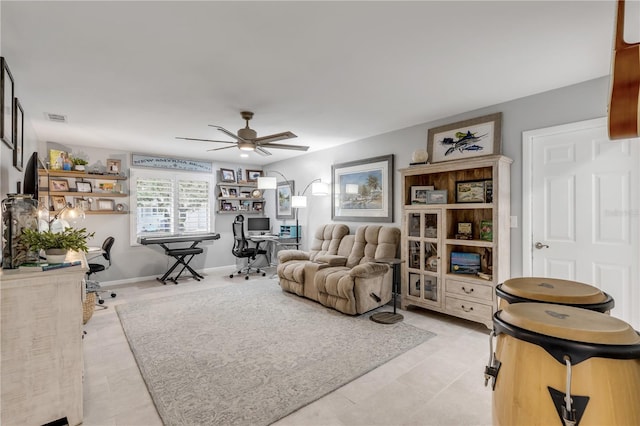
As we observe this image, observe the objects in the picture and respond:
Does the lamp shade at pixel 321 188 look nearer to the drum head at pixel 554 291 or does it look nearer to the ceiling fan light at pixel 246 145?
the ceiling fan light at pixel 246 145

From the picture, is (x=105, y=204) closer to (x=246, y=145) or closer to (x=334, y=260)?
(x=246, y=145)

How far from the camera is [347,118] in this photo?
3.79 metres

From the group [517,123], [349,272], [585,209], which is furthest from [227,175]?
[585,209]

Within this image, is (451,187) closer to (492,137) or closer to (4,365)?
(492,137)

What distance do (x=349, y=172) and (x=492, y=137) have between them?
220 cm

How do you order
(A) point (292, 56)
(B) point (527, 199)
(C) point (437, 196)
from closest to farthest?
1. (A) point (292, 56)
2. (B) point (527, 199)
3. (C) point (437, 196)

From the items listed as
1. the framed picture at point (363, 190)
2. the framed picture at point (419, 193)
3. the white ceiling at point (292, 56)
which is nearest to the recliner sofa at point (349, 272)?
the framed picture at point (363, 190)

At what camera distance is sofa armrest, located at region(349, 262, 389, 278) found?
143 inches

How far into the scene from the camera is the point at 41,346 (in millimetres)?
1766

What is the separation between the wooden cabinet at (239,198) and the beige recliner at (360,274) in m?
3.12

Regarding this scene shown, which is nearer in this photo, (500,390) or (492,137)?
(500,390)

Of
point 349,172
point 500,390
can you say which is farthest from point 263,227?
point 500,390

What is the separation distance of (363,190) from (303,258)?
1.47 m

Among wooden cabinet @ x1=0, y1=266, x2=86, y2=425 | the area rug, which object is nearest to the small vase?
wooden cabinet @ x1=0, y1=266, x2=86, y2=425
